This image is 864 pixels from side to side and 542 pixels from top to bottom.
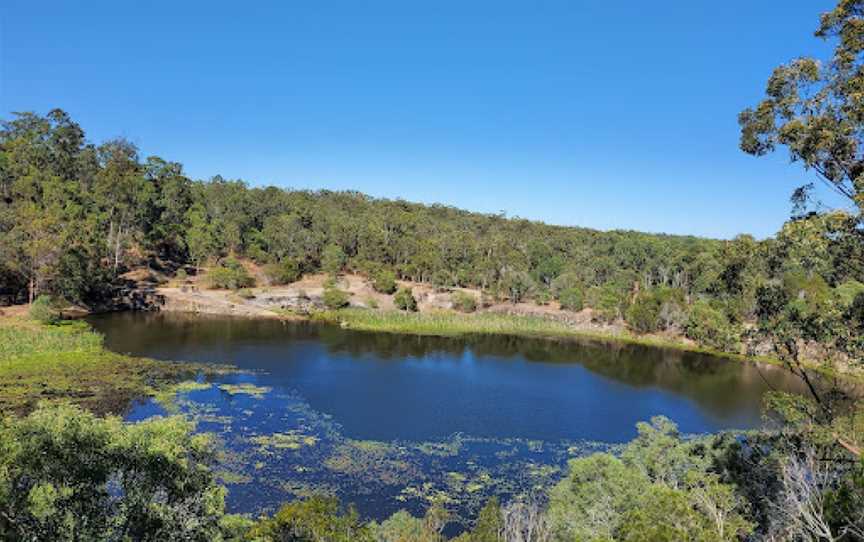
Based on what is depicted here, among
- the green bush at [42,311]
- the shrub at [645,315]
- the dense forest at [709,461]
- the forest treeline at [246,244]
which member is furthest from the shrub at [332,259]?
the dense forest at [709,461]

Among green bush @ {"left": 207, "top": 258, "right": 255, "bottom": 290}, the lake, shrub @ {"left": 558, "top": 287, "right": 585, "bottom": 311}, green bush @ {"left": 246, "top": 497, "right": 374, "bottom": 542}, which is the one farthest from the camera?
shrub @ {"left": 558, "top": 287, "right": 585, "bottom": 311}

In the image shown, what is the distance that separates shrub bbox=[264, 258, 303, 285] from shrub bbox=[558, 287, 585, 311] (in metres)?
36.6

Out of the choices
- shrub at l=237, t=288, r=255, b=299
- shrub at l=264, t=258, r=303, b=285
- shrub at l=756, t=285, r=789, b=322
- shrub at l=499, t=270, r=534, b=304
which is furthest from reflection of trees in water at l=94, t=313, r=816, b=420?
shrub at l=756, t=285, r=789, b=322

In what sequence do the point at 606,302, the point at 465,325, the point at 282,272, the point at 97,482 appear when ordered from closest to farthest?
the point at 97,482, the point at 465,325, the point at 606,302, the point at 282,272

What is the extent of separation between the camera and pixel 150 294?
224 feet

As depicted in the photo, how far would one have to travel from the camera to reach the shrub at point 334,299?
69750mm

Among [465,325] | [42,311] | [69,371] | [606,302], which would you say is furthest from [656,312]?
[42,311]

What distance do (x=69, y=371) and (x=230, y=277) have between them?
3792 centimetres

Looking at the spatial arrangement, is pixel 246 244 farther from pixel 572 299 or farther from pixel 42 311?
pixel 572 299

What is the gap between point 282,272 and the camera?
3051 inches

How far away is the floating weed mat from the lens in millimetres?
23531

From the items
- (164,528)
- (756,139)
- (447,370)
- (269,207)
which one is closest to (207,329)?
(447,370)

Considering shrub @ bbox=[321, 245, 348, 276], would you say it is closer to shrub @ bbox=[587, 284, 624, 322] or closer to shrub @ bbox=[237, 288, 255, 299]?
shrub @ bbox=[237, 288, 255, 299]

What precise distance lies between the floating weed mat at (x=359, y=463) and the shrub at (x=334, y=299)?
3552cm
